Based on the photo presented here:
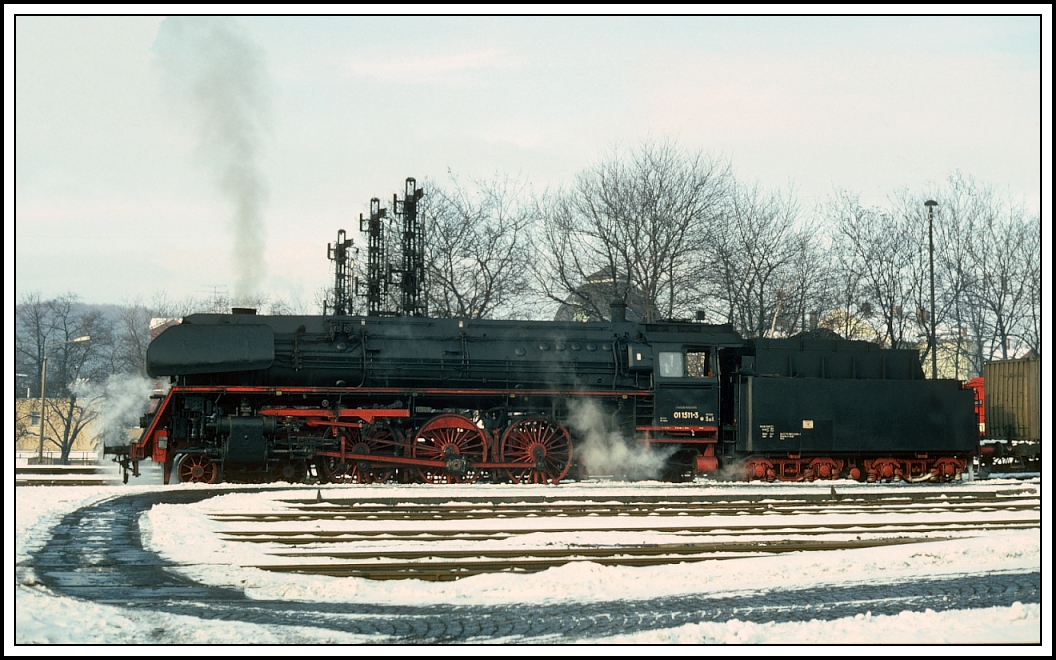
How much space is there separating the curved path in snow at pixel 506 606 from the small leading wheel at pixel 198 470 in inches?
333

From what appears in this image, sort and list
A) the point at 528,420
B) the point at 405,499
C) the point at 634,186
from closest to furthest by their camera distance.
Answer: the point at 405,499 < the point at 528,420 < the point at 634,186

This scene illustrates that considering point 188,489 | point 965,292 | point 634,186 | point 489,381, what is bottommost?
point 188,489

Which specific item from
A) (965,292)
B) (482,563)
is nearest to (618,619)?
(482,563)

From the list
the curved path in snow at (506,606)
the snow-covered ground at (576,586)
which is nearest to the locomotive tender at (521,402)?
the snow-covered ground at (576,586)

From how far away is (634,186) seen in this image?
2945cm

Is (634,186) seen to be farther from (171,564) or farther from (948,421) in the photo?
(171,564)

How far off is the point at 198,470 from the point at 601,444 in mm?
7889

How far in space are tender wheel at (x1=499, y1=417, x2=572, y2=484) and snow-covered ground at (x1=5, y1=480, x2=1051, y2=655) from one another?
6.01 metres

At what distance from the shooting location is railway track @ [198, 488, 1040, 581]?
10422 mm

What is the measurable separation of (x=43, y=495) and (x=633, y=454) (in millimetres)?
10884

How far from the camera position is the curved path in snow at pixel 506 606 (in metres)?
7.56

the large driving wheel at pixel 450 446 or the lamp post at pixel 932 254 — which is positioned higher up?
the lamp post at pixel 932 254

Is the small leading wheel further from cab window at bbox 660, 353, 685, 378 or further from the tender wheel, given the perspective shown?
cab window at bbox 660, 353, 685, 378

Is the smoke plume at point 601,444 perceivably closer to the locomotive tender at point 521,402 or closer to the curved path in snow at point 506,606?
the locomotive tender at point 521,402
